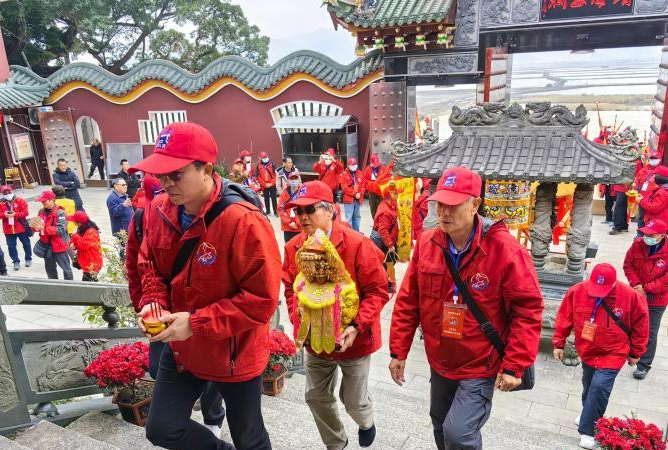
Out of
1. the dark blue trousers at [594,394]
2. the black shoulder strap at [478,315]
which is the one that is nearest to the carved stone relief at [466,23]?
the dark blue trousers at [594,394]

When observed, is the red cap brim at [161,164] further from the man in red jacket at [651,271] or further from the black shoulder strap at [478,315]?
the man in red jacket at [651,271]

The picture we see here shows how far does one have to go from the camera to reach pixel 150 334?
86.5 inches

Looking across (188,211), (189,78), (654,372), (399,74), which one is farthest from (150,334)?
(189,78)

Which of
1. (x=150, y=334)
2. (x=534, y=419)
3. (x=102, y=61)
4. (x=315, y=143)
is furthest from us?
(x=102, y=61)

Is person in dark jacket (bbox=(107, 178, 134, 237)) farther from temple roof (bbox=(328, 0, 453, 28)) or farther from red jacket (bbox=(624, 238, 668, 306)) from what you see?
red jacket (bbox=(624, 238, 668, 306))

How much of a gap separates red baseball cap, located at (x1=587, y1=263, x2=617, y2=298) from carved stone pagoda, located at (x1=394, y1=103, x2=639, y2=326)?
1668mm

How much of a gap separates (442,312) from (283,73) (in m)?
12.9

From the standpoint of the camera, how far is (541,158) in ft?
18.8

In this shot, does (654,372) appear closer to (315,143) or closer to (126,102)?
(315,143)

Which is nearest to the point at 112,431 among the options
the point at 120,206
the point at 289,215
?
the point at 289,215

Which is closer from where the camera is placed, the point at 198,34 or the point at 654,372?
the point at 654,372

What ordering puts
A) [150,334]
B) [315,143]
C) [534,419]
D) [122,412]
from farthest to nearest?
[315,143], [534,419], [122,412], [150,334]

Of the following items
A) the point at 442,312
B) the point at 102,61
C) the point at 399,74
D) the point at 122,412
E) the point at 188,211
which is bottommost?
the point at 122,412

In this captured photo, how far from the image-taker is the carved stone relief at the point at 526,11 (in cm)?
1132
